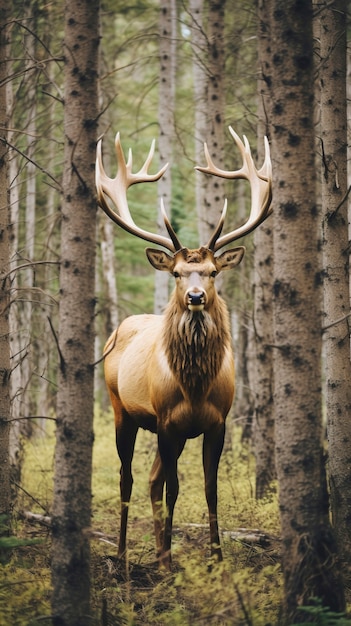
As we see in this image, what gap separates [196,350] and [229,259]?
101cm

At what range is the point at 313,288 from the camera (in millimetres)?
4891

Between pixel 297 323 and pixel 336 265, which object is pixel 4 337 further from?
pixel 336 265

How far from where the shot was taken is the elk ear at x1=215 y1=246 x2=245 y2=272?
287 inches

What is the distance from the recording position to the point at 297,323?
484 cm

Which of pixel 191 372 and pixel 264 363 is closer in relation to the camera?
pixel 191 372

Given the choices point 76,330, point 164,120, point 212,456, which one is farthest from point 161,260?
point 164,120

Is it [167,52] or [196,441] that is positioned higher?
[167,52]

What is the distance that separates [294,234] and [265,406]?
511cm

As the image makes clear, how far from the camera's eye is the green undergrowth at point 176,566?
4754 mm

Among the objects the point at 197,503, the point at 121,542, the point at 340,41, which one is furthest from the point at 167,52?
the point at 121,542

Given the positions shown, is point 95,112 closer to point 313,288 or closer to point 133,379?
point 313,288

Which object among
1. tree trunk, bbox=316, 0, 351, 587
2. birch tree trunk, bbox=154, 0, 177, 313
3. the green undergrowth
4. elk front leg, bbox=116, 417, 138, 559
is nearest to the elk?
the green undergrowth

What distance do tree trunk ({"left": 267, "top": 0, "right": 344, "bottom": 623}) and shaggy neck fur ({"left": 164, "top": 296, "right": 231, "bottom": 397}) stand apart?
2055 mm

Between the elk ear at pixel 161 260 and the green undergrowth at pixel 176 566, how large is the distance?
8.07ft
